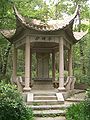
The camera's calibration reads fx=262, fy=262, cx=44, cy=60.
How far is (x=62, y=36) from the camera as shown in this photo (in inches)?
605

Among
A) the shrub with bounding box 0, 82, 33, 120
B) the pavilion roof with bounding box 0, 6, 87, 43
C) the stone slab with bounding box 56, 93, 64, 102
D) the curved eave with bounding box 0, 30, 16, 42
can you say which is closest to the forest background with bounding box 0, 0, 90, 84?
the curved eave with bounding box 0, 30, 16, 42

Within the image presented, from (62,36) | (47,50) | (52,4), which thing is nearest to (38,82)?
(47,50)

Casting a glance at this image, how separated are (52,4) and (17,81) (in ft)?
58.9

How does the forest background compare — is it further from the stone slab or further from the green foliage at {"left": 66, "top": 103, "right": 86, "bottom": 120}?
the green foliage at {"left": 66, "top": 103, "right": 86, "bottom": 120}

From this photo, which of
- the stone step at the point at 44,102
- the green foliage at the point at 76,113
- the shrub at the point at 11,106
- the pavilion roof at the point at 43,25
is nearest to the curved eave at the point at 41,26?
the pavilion roof at the point at 43,25

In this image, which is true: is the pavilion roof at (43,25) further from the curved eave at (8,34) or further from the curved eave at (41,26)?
the curved eave at (8,34)

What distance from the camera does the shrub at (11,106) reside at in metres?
8.01

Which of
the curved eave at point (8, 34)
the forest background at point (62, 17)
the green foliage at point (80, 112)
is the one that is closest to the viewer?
the green foliage at point (80, 112)

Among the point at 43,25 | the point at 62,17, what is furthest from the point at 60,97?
the point at 62,17

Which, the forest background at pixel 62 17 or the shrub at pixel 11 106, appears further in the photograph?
the forest background at pixel 62 17

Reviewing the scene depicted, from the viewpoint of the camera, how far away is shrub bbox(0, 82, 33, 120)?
801cm

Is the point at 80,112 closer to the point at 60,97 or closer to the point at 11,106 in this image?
the point at 11,106

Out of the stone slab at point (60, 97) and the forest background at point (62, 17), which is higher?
the forest background at point (62, 17)

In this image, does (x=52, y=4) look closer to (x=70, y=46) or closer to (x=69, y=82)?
(x=70, y=46)
